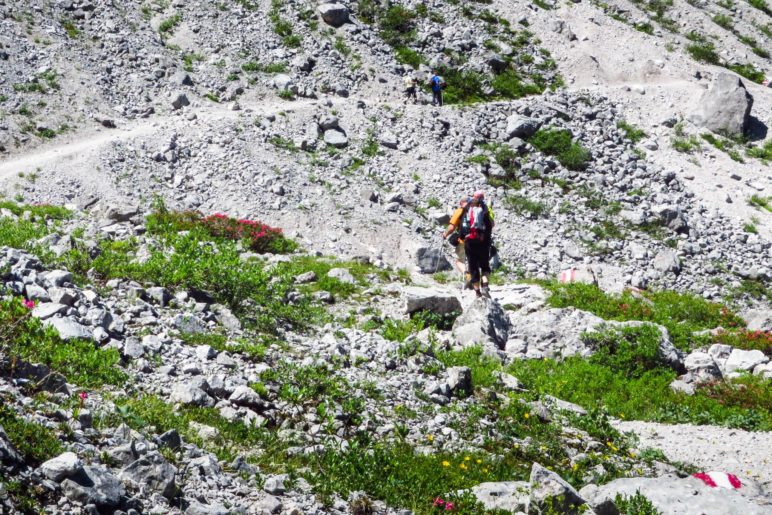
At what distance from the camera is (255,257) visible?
→ 65.7 ft

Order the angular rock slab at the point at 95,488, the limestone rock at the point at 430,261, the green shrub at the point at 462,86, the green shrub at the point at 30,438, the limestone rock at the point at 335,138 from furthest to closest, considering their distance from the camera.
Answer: the green shrub at the point at 462,86, the limestone rock at the point at 335,138, the limestone rock at the point at 430,261, the green shrub at the point at 30,438, the angular rock slab at the point at 95,488

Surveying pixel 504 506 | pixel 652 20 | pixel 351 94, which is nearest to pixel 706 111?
pixel 652 20

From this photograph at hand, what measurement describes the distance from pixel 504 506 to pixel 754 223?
26.0m

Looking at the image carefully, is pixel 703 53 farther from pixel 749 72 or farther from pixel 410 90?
pixel 410 90

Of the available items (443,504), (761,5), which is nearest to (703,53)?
(761,5)

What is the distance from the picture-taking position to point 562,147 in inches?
1262

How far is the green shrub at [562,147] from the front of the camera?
103ft

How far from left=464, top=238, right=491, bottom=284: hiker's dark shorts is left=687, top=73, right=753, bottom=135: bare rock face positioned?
23518 millimetres

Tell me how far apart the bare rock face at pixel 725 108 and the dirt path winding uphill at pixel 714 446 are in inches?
1065

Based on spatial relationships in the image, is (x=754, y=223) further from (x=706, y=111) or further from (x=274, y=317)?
(x=274, y=317)

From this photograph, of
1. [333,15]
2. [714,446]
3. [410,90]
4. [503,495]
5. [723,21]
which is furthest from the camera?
[723,21]

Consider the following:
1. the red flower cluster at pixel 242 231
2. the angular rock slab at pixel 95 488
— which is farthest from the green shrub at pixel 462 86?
the angular rock slab at pixel 95 488

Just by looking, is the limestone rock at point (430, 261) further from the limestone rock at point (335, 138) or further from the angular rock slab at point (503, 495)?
the angular rock slab at point (503, 495)

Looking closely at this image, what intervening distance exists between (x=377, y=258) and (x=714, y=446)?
14.1 metres
